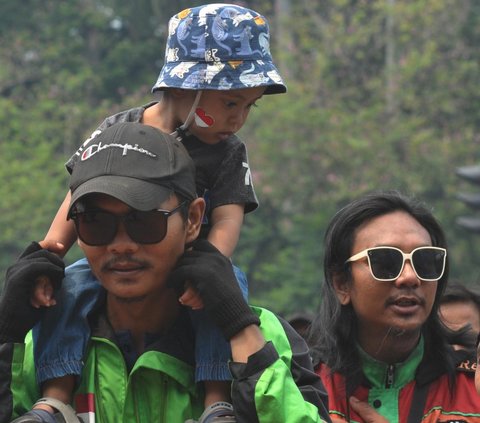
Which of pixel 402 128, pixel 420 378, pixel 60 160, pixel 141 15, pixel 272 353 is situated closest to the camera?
pixel 272 353

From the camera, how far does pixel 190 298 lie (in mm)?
3961

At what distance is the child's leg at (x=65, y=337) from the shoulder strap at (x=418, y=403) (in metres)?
1.26

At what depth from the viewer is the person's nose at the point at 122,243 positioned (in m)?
3.92

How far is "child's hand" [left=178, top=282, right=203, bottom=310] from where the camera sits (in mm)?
3961

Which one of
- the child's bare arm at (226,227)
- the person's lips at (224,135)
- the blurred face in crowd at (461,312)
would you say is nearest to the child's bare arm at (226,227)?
the child's bare arm at (226,227)

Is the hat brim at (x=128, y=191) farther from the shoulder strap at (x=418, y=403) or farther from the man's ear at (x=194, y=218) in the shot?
the shoulder strap at (x=418, y=403)

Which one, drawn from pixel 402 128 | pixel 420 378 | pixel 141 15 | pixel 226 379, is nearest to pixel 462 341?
pixel 420 378

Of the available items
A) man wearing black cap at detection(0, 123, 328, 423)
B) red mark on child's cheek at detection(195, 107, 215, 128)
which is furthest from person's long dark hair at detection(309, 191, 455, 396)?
man wearing black cap at detection(0, 123, 328, 423)

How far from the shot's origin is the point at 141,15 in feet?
120

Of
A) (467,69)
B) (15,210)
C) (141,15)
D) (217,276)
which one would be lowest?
(217,276)

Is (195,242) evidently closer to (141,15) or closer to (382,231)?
(382,231)

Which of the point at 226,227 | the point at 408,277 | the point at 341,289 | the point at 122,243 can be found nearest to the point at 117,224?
the point at 122,243

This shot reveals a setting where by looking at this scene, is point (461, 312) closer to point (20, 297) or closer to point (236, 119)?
point (236, 119)

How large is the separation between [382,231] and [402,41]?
2380 centimetres
